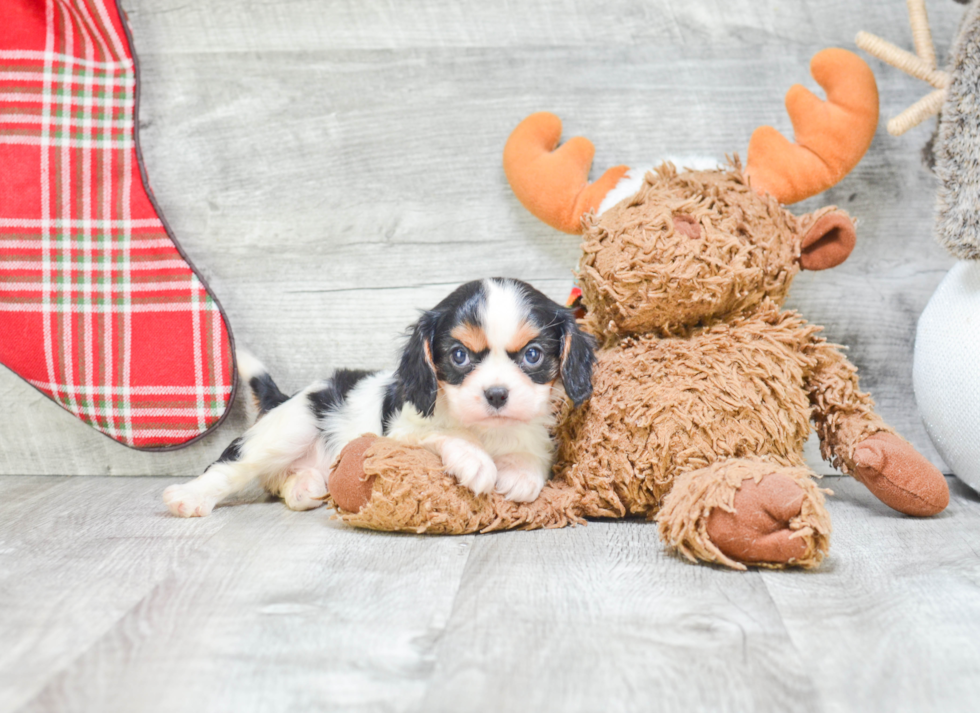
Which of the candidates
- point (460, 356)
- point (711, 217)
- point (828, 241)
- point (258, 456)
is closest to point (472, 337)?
point (460, 356)

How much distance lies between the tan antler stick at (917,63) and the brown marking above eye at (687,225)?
511 mm

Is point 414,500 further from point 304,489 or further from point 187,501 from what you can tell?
point 187,501

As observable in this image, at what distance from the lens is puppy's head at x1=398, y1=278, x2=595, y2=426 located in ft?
5.09

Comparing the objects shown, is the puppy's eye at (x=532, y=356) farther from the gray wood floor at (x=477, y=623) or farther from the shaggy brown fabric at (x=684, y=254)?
the gray wood floor at (x=477, y=623)

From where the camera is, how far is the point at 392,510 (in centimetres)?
154

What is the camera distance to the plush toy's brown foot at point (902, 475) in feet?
5.34

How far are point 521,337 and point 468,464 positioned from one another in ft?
0.87

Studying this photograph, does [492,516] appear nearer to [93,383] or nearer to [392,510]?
[392,510]

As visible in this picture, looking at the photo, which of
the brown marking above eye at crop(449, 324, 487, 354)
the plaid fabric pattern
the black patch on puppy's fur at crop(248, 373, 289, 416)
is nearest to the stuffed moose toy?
the brown marking above eye at crop(449, 324, 487, 354)

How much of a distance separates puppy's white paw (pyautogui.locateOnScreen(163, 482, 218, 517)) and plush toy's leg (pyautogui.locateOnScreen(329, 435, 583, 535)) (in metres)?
0.36

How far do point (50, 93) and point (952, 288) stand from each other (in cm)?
214

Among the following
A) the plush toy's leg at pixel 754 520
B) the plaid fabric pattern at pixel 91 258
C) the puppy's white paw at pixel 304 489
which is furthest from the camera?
the plaid fabric pattern at pixel 91 258

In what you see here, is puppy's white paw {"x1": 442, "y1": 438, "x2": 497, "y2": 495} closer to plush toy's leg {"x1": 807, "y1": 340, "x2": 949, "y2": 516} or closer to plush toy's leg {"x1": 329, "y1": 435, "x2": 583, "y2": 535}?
plush toy's leg {"x1": 329, "y1": 435, "x2": 583, "y2": 535}

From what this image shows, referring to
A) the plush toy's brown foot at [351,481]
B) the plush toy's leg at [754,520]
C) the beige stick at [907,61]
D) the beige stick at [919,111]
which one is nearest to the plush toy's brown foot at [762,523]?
the plush toy's leg at [754,520]
